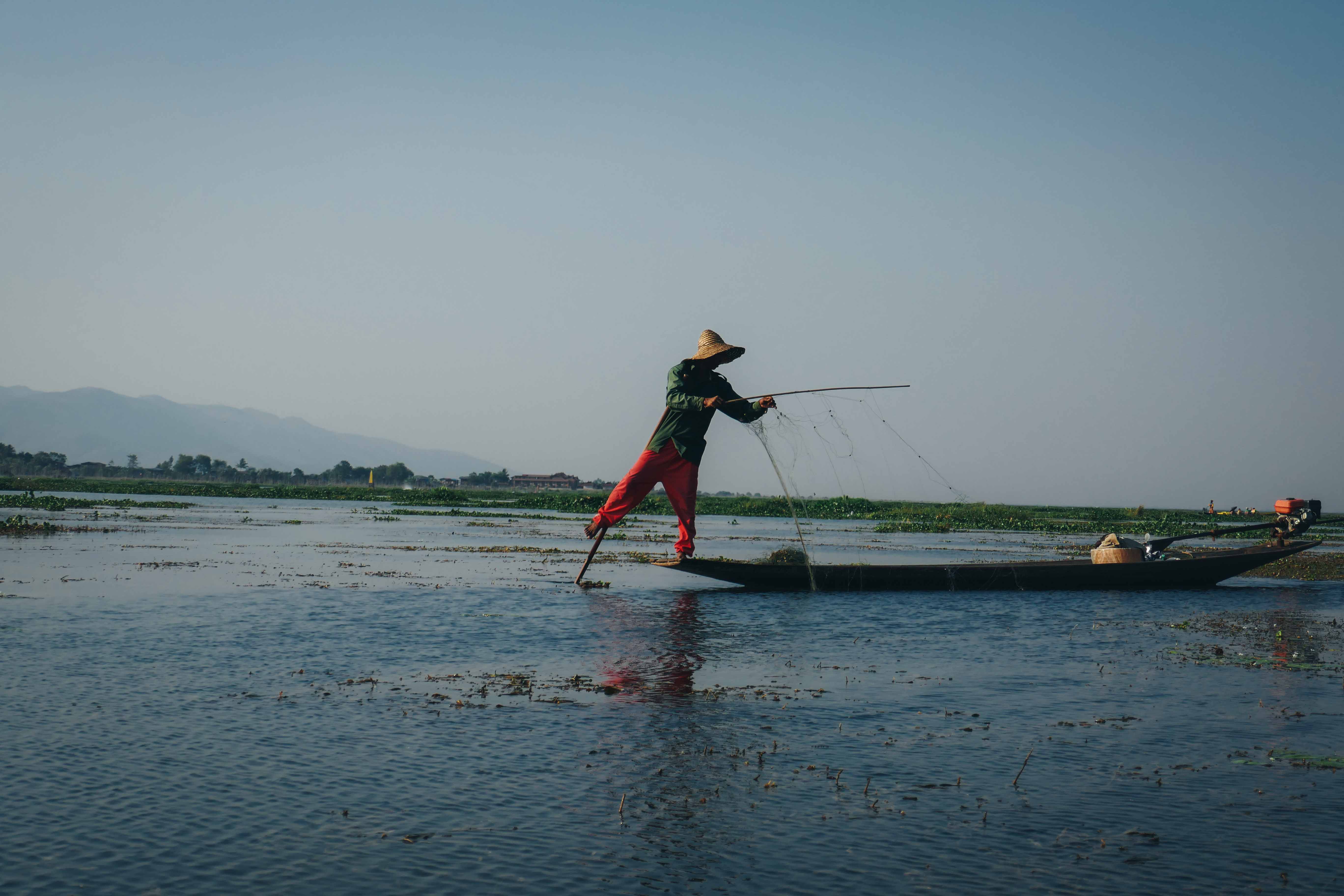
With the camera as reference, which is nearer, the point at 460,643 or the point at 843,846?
the point at 843,846

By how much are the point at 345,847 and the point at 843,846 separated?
3.05m

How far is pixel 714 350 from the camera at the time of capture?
17844 mm

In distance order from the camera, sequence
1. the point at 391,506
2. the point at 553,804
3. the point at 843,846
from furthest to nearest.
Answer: the point at 391,506, the point at 553,804, the point at 843,846

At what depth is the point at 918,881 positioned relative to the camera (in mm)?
5566

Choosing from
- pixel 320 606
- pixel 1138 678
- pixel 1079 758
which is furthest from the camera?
pixel 320 606

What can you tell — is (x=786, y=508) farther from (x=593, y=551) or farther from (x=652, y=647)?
(x=652, y=647)

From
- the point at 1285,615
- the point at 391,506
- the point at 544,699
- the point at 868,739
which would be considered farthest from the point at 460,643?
the point at 391,506

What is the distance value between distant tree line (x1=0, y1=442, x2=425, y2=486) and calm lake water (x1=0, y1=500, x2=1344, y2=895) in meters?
125

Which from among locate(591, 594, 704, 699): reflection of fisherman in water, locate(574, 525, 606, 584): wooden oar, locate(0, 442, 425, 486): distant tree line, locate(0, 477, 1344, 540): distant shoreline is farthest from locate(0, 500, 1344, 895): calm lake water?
locate(0, 442, 425, 486): distant tree line

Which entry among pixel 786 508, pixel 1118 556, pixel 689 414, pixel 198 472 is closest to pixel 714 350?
pixel 689 414

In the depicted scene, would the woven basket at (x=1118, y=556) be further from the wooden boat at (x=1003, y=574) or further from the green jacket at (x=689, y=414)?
the green jacket at (x=689, y=414)

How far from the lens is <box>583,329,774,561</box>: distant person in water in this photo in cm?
1792

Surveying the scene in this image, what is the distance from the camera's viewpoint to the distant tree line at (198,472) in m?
124

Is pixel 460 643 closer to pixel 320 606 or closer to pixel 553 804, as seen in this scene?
pixel 320 606
